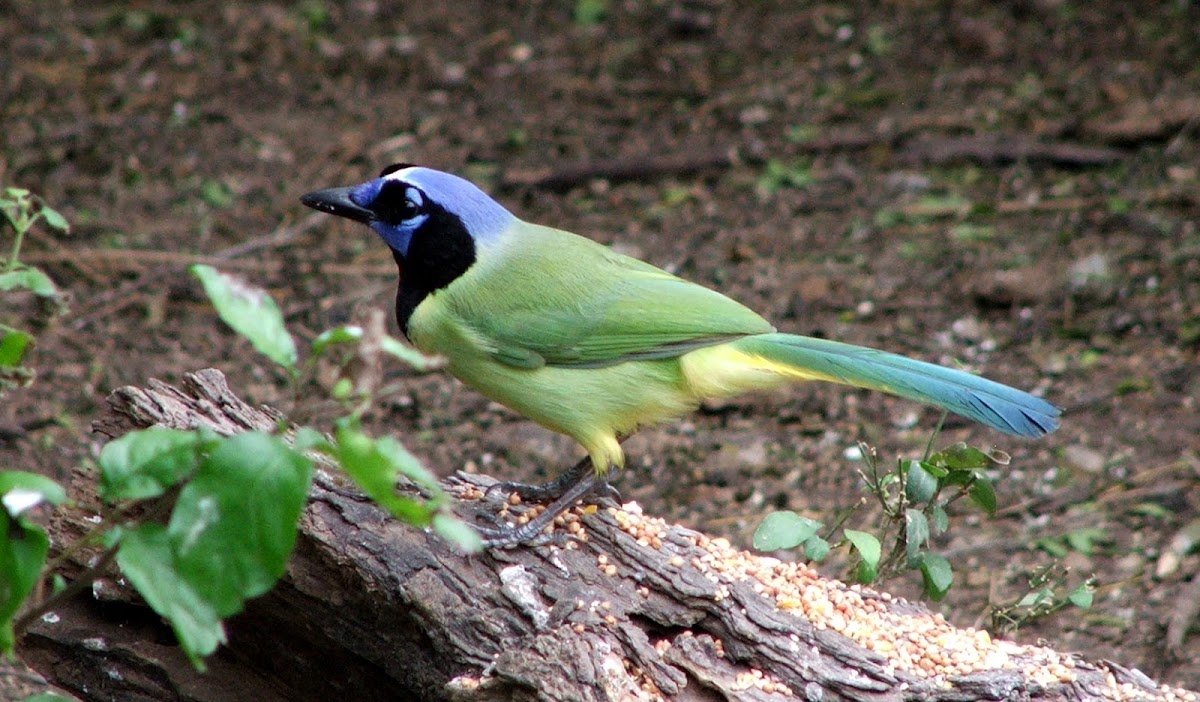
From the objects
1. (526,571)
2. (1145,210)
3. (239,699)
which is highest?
(1145,210)

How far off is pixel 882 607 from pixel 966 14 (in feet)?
20.0

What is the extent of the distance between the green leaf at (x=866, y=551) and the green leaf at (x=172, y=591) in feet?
6.33

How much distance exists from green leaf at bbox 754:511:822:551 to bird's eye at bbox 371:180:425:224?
141 cm

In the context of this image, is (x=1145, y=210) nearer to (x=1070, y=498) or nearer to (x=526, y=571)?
(x=1070, y=498)

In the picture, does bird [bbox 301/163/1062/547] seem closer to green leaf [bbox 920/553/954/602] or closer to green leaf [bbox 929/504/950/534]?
green leaf [bbox 929/504/950/534]

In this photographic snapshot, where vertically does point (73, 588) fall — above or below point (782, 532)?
below

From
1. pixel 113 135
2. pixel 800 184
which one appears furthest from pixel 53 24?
pixel 800 184

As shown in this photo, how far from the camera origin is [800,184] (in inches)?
302

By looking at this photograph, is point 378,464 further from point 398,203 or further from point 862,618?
point 398,203

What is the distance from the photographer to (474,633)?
3027mm

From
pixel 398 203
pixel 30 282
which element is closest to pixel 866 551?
pixel 398 203

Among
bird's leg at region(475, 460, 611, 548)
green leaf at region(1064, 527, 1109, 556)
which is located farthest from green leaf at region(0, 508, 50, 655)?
green leaf at region(1064, 527, 1109, 556)

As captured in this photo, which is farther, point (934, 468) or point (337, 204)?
point (337, 204)

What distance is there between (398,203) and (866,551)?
1701mm
